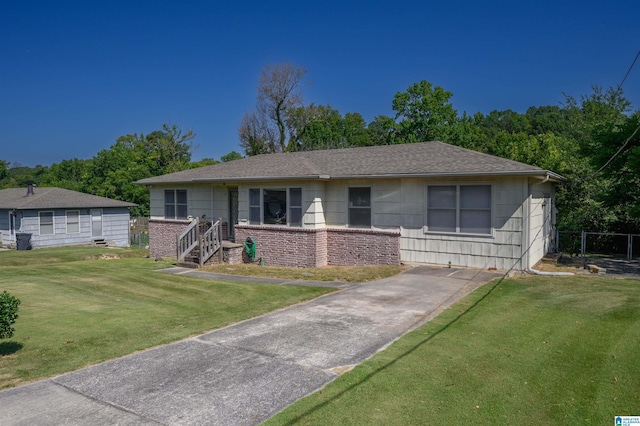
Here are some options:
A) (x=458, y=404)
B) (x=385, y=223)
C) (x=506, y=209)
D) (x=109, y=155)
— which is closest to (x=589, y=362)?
(x=458, y=404)

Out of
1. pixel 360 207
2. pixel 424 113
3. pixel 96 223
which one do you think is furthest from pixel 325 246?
pixel 424 113

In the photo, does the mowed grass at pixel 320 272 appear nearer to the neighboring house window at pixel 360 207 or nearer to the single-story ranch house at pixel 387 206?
the single-story ranch house at pixel 387 206

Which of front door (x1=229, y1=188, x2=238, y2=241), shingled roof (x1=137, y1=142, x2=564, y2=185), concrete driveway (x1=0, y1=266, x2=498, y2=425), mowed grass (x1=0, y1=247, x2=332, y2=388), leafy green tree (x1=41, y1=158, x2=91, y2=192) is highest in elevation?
leafy green tree (x1=41, y1=158, x2=91, y2=192)

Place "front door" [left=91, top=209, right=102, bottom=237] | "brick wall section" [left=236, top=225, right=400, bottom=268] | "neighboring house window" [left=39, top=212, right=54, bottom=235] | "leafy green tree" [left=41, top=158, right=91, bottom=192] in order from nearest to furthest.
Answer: "brick wall section" [left=236, top=225, right=400, bottom=268] < "neighboring house window" [left=39, top=212, right=54, bottom=235] < "front door" [left=91, top=209, right=102, bottom=237] < "leafy green tree" [left=41, top=158, right=91, bottom=192]

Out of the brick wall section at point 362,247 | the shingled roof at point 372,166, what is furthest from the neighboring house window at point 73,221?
the brick wall section at point 362,247

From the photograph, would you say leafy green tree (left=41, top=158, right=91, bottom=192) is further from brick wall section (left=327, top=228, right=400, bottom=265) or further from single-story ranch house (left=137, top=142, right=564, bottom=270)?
brick wall section (left=327, top=228, right=400, bottom=265)

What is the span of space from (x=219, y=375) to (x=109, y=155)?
49.0 metres

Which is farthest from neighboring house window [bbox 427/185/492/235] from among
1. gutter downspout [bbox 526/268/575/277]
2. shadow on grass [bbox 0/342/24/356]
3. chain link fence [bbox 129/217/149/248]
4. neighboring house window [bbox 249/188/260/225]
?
chain link fence [bbox 129/217/149/248]

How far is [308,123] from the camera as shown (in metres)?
46.9

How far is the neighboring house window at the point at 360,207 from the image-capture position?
1451 centimetres

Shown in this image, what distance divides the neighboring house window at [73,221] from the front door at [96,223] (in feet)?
2.97

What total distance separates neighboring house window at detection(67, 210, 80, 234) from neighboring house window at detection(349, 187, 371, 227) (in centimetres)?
2083

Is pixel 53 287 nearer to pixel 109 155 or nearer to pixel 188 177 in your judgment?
pixel 188 177

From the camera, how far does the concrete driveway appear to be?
4363 millimetres
